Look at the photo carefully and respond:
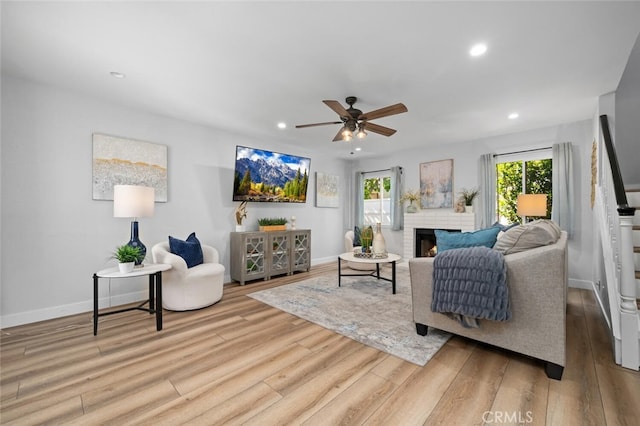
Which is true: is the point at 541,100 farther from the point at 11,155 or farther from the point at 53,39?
the point at 11,155

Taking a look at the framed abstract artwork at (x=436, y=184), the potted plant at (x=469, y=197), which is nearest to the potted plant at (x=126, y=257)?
the framed abstract artwork at (x=436, y=184)

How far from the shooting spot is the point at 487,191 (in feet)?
16.0

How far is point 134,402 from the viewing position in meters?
1.61

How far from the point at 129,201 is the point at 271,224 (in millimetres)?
2483

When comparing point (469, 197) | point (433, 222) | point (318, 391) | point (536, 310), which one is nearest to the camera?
point (318, 391)

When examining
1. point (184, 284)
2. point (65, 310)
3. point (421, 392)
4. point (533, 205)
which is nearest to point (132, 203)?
point (184, 284)

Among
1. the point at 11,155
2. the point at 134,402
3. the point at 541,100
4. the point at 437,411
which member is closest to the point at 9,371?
the point at 134,402

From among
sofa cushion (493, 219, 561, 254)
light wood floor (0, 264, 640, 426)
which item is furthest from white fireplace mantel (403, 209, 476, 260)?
sofa cushion (493, 219, 561, 254)

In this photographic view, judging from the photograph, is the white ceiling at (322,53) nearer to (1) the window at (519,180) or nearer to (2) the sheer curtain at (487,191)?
(1) the window at (519,180)

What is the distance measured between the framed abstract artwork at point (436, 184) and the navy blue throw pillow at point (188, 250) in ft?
14.6

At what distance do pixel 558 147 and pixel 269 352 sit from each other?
5.10m

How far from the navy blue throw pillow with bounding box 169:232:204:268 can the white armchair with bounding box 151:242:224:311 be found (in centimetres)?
12

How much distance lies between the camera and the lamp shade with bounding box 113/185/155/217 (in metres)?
2.70

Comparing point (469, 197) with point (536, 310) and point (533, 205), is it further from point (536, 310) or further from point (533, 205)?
point (536, 310)
